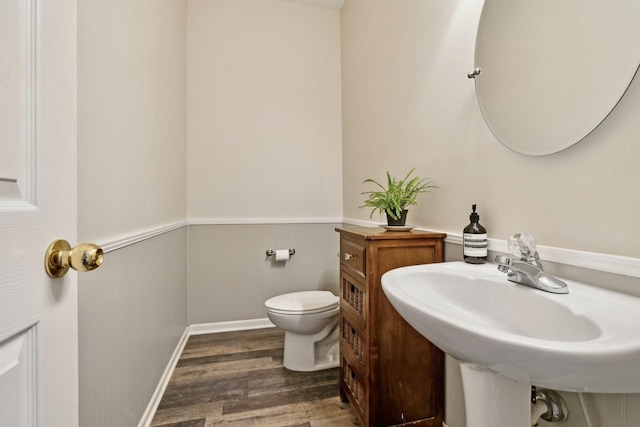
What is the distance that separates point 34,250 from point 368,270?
3.16ft

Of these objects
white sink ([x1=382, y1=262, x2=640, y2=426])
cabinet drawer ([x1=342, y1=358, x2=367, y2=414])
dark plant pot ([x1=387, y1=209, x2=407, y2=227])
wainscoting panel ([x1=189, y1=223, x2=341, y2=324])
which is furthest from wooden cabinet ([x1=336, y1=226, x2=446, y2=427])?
wainscoting panel ([x1=189, y1=223, x2=341, y2=324])

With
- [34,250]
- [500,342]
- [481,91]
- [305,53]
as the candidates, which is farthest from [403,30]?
[34,250]

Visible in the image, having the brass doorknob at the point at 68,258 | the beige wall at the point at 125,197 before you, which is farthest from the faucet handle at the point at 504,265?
the beige wall at the point at 125,197

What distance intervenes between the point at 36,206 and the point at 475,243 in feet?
3.67

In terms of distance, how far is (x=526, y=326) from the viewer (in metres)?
0.69

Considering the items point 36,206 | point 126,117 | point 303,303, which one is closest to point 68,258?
point 36,206

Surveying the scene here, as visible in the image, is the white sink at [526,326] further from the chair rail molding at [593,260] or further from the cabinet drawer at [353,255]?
the cabinet drawer at [353,255]

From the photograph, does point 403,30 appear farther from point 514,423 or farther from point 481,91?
point 514,423

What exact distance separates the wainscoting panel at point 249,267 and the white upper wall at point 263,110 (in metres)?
0.15

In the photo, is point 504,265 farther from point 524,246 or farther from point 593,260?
point 593,260

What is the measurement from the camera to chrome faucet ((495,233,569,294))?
65 centimetres

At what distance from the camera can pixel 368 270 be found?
1.13m

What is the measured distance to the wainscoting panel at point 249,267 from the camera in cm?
228

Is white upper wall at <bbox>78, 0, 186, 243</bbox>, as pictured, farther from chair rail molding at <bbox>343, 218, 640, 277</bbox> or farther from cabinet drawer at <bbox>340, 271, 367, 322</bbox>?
chair rail molding at <bbox>343, 218, 640, 277</bbox>
